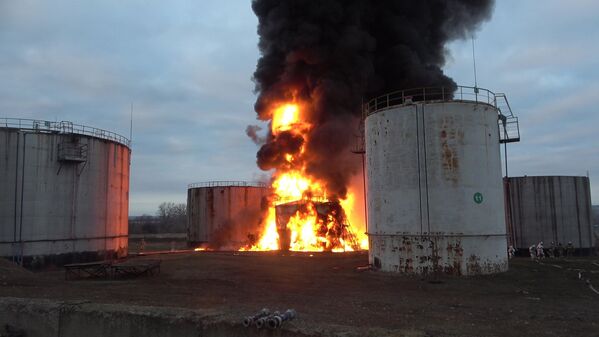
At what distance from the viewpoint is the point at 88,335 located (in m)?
11.1

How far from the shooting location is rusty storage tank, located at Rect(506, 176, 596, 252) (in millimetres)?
40625

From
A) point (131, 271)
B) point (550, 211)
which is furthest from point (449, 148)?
point (550, 211)

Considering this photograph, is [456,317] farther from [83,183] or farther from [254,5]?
[254,5]

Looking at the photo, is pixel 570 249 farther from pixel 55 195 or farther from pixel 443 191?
pixel 55 195

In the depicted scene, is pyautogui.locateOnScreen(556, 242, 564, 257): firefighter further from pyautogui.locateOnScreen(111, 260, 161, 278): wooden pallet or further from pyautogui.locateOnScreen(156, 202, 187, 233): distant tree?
pyautogui.locateOnScreen(156, 202, 187, 233): distant tree

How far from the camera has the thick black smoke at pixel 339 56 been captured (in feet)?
132

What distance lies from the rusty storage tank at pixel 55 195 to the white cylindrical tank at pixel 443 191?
20.7 meters

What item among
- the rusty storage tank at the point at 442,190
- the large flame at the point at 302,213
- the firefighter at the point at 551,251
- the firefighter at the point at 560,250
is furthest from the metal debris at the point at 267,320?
the firefighter at the point at 560,250

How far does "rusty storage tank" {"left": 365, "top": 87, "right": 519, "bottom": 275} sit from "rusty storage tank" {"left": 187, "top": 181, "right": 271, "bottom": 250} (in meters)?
29.8

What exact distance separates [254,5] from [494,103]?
2773 centimetres

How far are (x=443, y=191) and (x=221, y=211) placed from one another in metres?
36.2

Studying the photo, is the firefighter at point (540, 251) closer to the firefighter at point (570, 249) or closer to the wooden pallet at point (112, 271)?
the firefighter at point (570, 249)

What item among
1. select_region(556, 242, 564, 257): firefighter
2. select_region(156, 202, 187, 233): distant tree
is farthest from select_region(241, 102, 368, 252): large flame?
select_region(156, 202, 187, 233): distant tree

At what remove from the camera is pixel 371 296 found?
56.3ft
